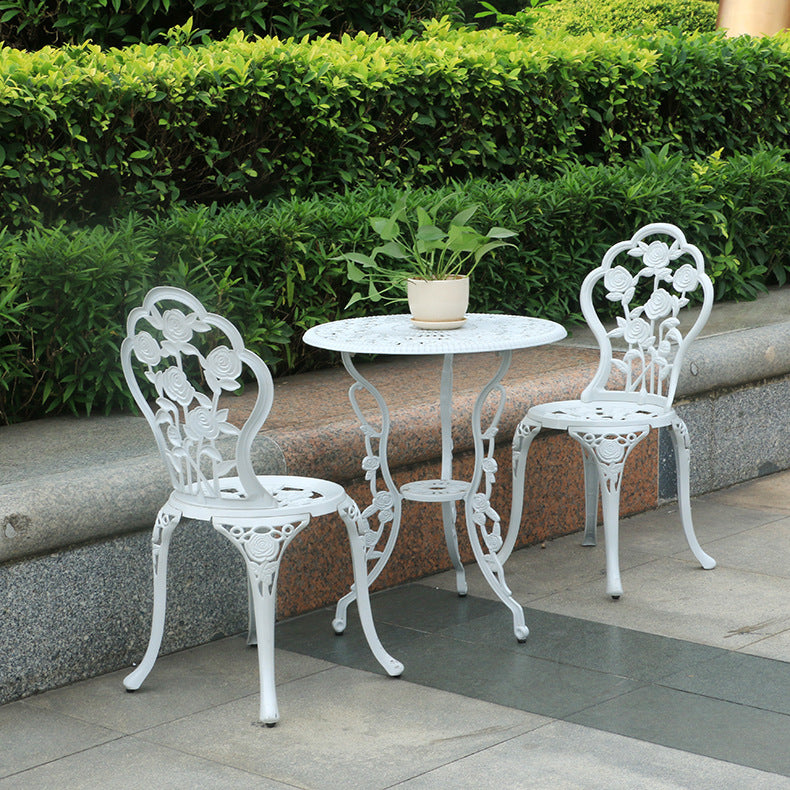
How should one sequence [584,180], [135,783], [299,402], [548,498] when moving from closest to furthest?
[135,783]
[299,402]
[548,498]
[584,180]

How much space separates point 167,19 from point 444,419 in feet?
11.8

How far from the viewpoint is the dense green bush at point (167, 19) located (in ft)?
22.3

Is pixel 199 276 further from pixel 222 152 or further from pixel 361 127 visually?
pixel 361 127

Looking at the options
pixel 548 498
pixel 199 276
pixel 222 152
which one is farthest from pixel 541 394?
pixel 222 152

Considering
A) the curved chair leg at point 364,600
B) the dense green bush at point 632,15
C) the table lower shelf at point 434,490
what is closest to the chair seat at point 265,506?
the curved chair leg at point 364,600

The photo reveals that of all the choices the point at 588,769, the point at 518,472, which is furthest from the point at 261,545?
the point at 518,472

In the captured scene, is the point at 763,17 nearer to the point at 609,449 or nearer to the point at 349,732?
the point at 609,449

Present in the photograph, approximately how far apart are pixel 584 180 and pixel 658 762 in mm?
3818

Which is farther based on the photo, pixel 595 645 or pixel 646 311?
pixel 646 311

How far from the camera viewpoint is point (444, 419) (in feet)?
15.2

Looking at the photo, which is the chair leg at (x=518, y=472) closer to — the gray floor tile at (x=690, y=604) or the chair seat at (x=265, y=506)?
the gray floor tile at (x=690, y=604)

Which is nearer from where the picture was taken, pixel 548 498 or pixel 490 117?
pixel 548 498

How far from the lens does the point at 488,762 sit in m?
3.42

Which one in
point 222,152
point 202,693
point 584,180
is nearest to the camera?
point 202,693
